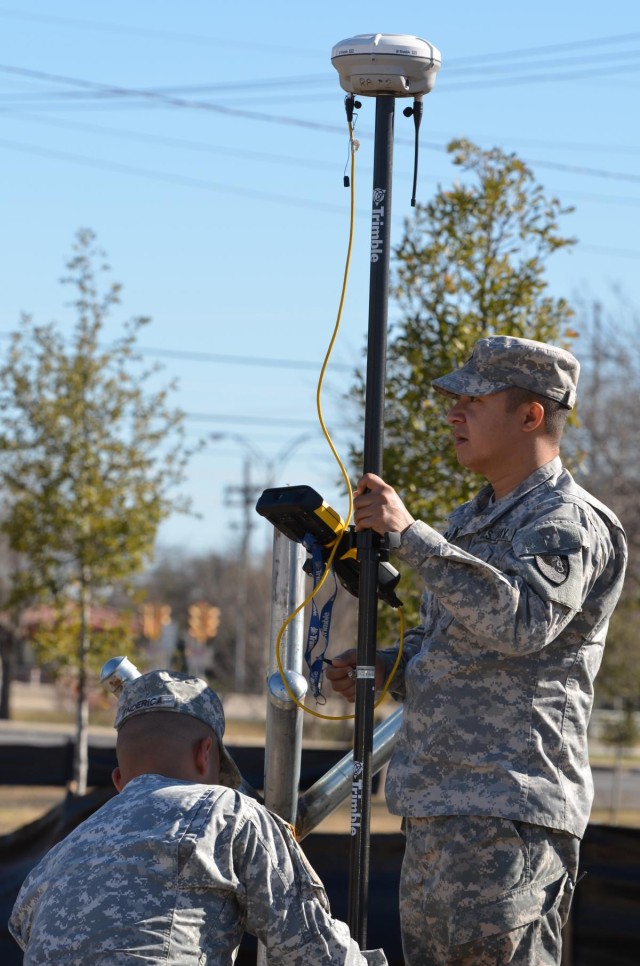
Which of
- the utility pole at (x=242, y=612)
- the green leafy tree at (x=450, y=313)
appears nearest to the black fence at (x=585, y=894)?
the green leafy tree at (x=450, y=313)

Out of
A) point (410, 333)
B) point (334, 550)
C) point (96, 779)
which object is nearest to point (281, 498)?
point (334, 550)

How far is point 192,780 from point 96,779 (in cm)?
947

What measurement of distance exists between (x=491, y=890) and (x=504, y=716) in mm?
365

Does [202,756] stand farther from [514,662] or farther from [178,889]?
[514,662]

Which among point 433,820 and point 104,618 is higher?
point 433,820

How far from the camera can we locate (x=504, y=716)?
115 inches

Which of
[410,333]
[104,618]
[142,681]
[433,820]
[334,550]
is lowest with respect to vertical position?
[104,618]

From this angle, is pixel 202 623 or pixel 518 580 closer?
pixel 518 580

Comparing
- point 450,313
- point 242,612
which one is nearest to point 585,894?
point 450,313

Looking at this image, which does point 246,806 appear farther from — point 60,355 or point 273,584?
point 60,355

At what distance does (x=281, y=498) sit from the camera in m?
2.94

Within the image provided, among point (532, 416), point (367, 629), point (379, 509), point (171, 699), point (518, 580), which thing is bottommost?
point (171, 699)

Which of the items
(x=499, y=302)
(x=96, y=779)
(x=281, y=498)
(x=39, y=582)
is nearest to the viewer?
(x=281, y=498)

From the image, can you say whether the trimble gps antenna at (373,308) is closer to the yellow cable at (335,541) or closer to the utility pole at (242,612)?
the yellow cable at (335,541)
